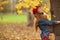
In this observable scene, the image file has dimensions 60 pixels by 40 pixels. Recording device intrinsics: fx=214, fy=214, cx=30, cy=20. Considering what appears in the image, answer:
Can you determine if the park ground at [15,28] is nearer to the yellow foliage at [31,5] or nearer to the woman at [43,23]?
the yellow foliage at [31,5]

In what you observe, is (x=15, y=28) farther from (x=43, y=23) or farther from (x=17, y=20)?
(x=43, y=23)

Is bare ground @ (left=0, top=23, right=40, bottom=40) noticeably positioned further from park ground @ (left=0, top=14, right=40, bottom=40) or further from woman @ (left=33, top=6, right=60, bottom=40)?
woman @ (left=33, top=6, right=60, bottom=40)

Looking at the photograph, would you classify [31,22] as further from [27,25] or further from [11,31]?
[11,31]

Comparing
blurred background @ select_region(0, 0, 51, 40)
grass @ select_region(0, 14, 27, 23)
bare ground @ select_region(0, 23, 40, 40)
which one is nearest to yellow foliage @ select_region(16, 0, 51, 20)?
blurred background @ select_region(0, 0, 51, 40)

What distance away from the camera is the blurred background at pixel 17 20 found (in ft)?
12.7

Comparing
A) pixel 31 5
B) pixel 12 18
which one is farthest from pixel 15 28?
pixel 31 5

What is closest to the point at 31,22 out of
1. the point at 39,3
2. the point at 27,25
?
the point at 27,25

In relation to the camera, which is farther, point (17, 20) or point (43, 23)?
point (17, 20)

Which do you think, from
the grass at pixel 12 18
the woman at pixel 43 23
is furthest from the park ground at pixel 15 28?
the woman at pixel 43 23

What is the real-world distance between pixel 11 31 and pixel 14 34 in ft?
0.26

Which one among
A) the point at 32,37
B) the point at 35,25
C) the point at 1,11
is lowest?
the point at 32,37

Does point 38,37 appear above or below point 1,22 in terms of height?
below

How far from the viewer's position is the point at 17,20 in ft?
12.8

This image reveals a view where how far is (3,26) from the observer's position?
3910 mm
